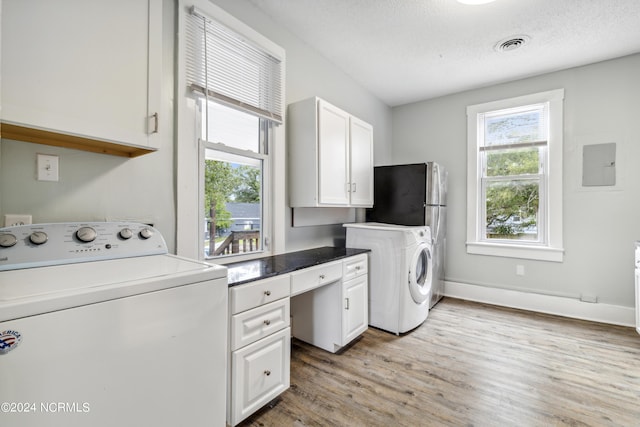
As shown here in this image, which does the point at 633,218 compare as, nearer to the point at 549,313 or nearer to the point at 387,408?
the point at 549,313

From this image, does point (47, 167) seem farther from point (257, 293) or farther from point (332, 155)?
point (332, 155)

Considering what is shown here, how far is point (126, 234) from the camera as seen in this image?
1312 mm

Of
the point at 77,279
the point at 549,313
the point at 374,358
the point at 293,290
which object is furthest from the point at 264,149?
the point at 549,313

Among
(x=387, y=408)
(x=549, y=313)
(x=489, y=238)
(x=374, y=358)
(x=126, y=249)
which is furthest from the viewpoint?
(x=489, y=238)

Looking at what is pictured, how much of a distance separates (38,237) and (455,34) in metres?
3.09

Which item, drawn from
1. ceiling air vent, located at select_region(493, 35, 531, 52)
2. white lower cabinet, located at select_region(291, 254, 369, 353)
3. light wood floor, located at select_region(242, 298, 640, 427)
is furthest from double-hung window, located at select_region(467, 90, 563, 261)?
white lower cabinet, located at select_region(291, 254, 369, 353)

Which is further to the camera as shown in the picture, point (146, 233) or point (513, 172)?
point (513, 172)

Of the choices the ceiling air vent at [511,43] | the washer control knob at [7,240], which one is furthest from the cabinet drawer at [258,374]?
the ceiling air vent at [511,43]

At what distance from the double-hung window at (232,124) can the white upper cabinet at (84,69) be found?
0.47 meters

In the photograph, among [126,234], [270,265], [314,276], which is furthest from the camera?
[314,276]

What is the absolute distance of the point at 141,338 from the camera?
88 centimetres

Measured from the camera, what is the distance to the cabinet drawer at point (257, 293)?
1.42 m

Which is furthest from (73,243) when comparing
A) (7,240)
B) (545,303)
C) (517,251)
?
(545,303)

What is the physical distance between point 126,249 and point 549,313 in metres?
3.98
